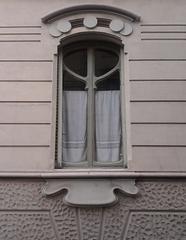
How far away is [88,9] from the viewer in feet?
28.6

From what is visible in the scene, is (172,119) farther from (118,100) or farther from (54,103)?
(54,103)

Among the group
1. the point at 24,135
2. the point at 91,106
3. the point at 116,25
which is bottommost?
the point at 24,135

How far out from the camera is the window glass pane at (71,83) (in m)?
8.48

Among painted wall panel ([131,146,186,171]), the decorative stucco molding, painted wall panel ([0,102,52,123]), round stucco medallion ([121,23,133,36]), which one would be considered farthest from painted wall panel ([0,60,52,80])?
painted wall panel ([131,146,186,171])

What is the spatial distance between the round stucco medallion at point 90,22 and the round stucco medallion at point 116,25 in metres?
0.29

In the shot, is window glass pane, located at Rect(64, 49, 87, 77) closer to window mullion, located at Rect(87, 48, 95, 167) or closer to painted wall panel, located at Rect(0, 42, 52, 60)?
window mullion, located at Rect(87, 48, 95, 167)

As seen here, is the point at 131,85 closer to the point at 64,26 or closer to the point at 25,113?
the point at 64,26

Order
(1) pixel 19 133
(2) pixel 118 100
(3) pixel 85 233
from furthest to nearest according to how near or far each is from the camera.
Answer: (2) pixel 118 100, (1) pixel 19 133, (3) pixel 85 233

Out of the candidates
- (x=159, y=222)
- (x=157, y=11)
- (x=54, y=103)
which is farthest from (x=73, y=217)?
(x=157, y=11)

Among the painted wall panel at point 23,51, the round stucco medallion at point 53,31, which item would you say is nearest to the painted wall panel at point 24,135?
the painted wall panel at point 23,51

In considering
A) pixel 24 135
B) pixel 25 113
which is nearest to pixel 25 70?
pixel 25 113

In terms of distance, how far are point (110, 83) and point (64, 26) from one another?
1.32 m

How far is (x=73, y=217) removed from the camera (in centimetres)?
725

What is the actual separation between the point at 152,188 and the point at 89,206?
1.03 meters
